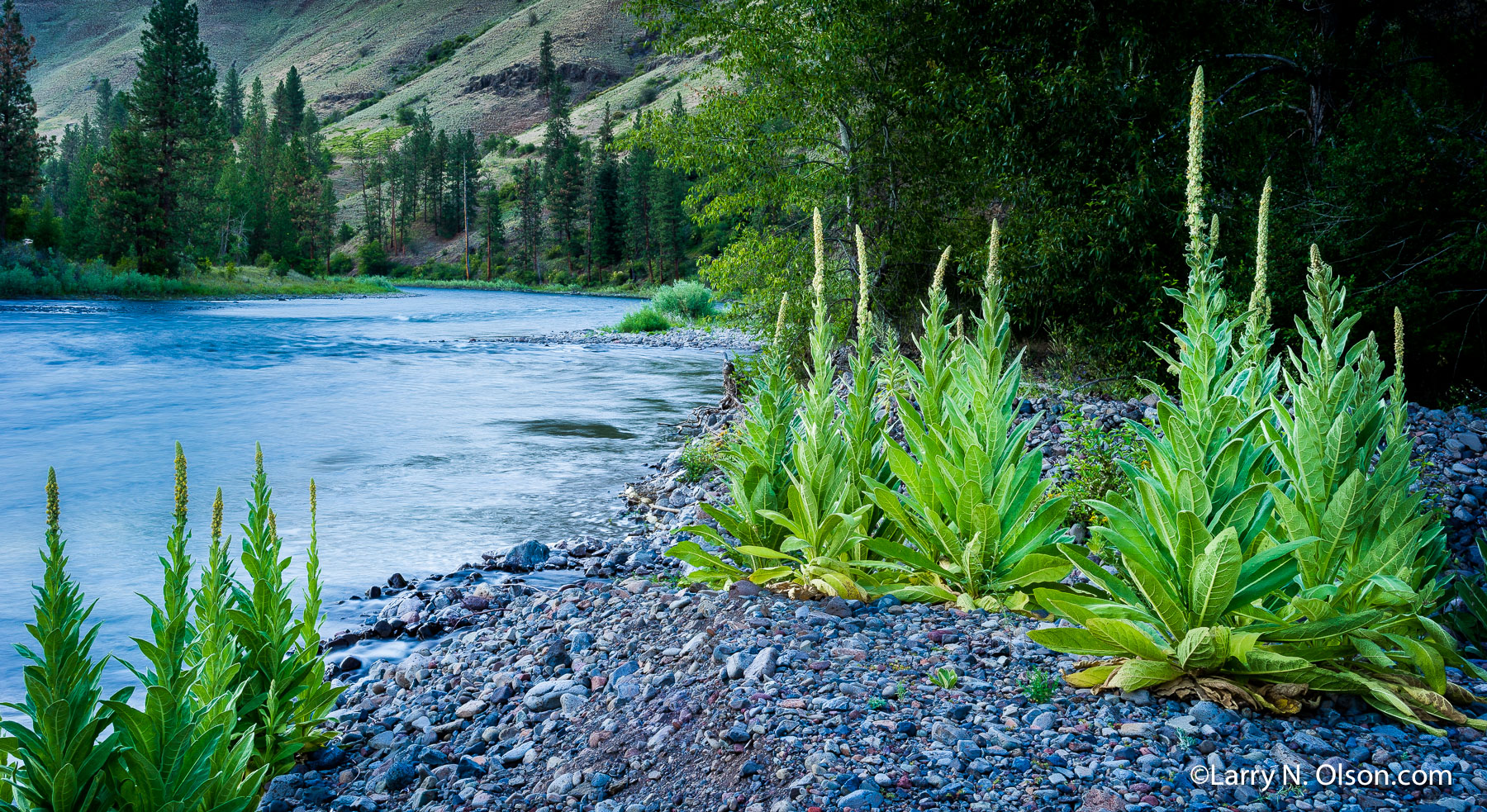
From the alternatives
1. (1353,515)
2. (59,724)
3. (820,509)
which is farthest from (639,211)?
(59,724)

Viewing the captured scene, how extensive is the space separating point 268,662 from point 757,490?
7.58 feet

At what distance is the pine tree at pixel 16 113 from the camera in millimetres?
42156

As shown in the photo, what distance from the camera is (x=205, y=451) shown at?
12094 millimetres

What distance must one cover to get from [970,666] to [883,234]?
9.68 m

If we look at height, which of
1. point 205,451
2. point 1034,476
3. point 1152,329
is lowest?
point 205,451

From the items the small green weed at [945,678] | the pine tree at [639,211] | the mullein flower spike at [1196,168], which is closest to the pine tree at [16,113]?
the pine tree at [639,211]

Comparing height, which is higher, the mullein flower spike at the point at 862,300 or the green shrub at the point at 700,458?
the mullein flower spike at the point at 862,300

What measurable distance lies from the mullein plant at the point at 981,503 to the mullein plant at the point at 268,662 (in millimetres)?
2458

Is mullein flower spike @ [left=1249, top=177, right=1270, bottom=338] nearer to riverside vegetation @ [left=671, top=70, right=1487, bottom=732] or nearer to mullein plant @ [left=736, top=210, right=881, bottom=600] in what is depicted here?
riverside vegetation @ [left=671, top=70, right=1487, bottom=732]

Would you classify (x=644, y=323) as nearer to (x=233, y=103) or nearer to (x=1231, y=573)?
(x=1231, y=573)

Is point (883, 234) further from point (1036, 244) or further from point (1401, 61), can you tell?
point (1401, 61)

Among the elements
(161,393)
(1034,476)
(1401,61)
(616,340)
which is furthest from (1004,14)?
(616,340)

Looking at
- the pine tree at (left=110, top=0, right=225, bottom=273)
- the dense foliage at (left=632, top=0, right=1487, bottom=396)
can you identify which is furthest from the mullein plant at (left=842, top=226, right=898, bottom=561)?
the pine tree at (left=110, top=0, right=225, bottom=273)

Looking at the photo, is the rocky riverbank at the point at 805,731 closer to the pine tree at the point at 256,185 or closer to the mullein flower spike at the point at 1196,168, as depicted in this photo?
the mullein flower spike at the point at 1196,168
